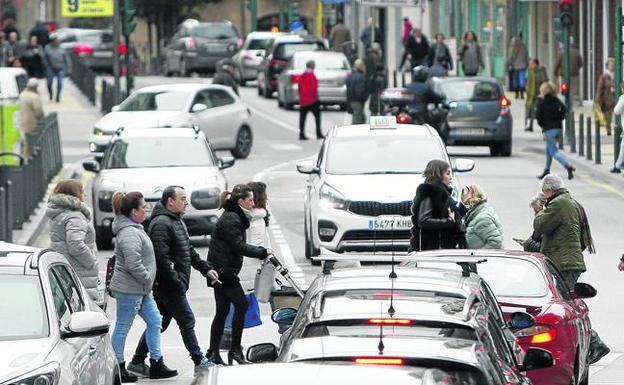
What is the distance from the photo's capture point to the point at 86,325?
1023 centimetres

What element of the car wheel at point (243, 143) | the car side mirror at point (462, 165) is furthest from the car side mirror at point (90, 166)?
the car wheel at point (243, 143)

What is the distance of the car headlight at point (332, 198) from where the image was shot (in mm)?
21797

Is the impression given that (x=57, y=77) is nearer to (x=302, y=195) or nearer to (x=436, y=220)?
(x=302, y=195)

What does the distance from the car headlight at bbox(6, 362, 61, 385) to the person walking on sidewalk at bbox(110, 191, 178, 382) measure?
171 inches

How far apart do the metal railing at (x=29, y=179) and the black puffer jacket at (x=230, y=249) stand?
303 inches

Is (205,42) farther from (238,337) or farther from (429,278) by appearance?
(429,278)

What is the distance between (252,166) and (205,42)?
2975 cm

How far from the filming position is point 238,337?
15055 mm

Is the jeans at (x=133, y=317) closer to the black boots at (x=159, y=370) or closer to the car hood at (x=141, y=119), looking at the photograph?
the black boots at (x=159, y=370)

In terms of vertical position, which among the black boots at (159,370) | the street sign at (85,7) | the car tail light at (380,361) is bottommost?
the black boots at (159,370)

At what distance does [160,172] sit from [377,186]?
3612 millimetres

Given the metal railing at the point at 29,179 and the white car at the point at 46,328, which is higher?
the white car at the point at 46,328

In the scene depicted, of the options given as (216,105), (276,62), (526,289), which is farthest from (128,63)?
(526,289)

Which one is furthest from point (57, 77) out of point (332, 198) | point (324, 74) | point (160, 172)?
point (332, 198)
